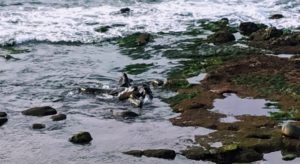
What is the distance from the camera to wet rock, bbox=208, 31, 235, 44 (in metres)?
46.4

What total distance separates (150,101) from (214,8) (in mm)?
30439

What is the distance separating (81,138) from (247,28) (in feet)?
84.6

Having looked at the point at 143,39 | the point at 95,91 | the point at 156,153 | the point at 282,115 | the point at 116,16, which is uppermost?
the point at 116,16

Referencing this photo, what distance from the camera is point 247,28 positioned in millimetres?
49688

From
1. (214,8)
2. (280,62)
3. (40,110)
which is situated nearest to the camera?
(40,110)

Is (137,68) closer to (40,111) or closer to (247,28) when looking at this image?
(40,111)

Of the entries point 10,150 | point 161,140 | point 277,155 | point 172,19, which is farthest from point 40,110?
point 172,19

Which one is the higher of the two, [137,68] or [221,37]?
[221,37]

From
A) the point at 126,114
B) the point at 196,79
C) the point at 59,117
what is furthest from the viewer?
the point at 196,79

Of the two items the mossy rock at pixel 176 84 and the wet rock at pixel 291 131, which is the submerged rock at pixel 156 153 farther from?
the mossy rock at pixel 176 84

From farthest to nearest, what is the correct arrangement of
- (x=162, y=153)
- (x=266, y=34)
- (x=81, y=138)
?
(x=266, y=34)
(x=81, y=138)
(x=162, y=153)

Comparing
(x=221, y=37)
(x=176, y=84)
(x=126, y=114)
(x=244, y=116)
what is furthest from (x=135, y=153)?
(x=221, y=37)

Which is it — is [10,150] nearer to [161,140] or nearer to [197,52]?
[161,140]

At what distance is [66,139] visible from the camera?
27.6m
